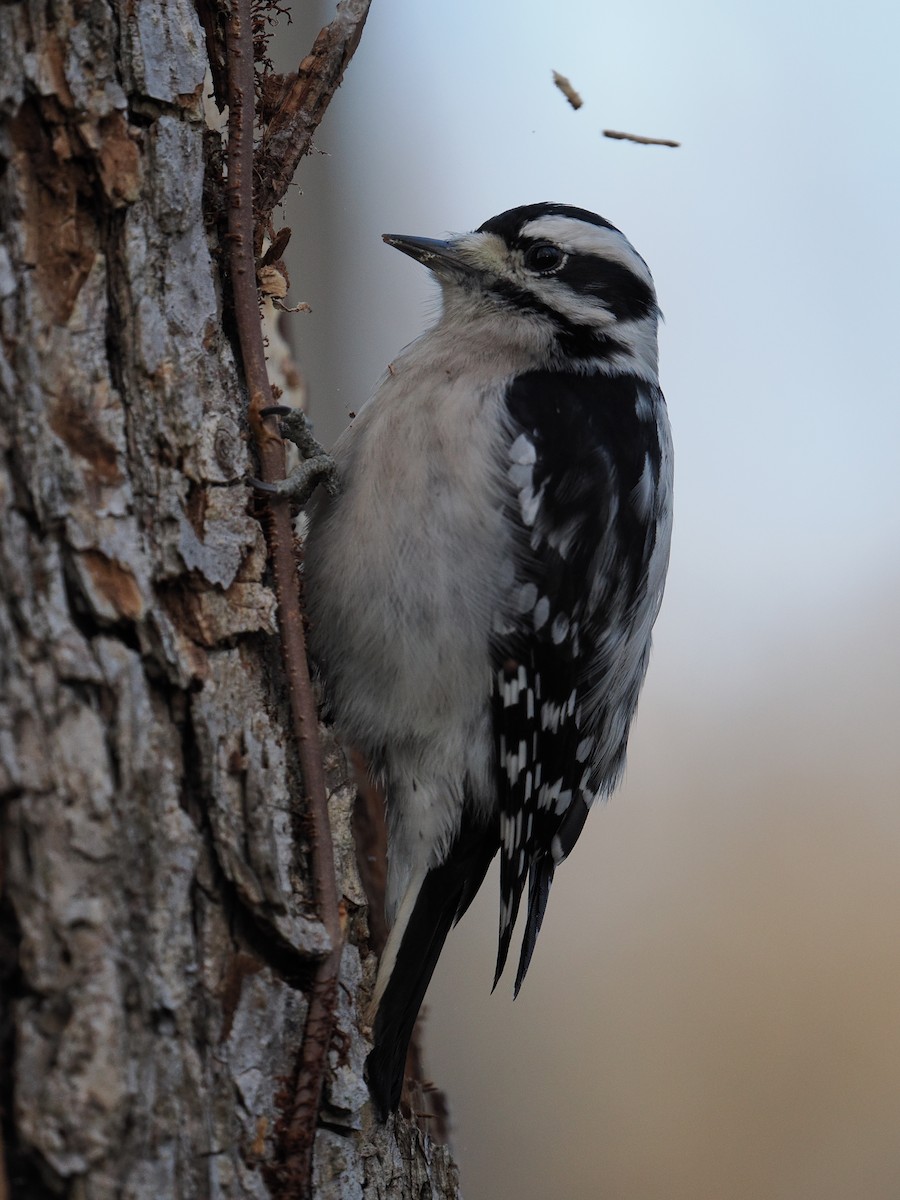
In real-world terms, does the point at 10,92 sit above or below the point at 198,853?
above

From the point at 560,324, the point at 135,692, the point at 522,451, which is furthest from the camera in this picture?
the point at 560,324

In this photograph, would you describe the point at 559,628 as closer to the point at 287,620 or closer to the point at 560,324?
the point at 287,620

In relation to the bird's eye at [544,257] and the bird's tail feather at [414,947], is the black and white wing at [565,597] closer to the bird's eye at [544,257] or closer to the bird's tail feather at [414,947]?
the bird's tail feather at [414,947]

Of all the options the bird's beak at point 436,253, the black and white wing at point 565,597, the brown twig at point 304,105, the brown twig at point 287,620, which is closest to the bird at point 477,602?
the black and white wing at point 565,597

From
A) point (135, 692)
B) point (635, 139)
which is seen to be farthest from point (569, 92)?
point (135, 692)

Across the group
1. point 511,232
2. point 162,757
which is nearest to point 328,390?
point 511,232

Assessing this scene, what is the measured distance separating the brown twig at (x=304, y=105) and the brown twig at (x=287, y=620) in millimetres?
170

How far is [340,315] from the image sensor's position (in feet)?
13.6

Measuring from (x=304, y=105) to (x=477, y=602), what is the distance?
1094 millimetres

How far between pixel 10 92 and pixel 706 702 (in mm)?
3971

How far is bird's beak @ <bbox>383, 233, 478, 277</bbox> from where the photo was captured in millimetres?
2893

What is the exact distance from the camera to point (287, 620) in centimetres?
195

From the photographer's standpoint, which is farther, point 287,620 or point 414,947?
point 414,947

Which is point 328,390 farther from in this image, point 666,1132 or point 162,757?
point 666,1132
